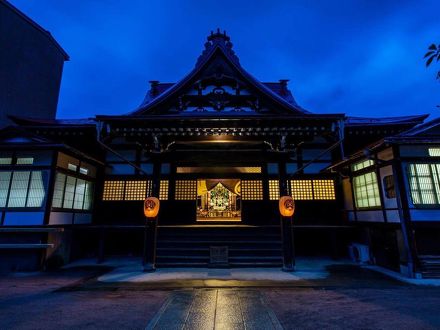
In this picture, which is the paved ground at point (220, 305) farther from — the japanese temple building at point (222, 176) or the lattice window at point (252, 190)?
the lattice window at point (252, 190)

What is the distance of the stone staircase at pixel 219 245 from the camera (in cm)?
961

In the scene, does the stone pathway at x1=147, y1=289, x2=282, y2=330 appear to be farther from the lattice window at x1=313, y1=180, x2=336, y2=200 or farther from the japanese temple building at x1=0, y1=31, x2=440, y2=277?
the lattice window at x1=313, y1=180, x2=336, y2=200

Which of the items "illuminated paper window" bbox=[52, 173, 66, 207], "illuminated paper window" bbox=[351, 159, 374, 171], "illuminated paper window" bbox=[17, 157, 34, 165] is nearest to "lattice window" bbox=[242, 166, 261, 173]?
"illuminated paper window" bbox=[351, 159, 374, 171]

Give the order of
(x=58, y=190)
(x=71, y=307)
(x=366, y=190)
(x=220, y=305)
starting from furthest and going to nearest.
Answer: (x=366, y=190) → (x=58, y=190) → (x=220, y=305) → (x=71, y=307)

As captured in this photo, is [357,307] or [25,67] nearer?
[357,307]

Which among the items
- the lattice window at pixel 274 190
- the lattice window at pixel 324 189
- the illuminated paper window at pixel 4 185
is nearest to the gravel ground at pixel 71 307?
the illuminated paper window at pixel 4 185

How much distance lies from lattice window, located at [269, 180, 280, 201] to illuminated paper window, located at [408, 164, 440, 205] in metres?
5.33

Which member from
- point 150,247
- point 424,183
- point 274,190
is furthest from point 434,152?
point 150,247

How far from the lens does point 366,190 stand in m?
10.4

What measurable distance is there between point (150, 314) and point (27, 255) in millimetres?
7548

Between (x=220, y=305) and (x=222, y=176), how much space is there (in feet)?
23.0

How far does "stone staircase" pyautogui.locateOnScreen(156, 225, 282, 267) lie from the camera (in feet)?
31.5

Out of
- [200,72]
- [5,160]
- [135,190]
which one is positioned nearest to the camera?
[5,160]

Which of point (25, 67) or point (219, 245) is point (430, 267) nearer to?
point (219, 245)
